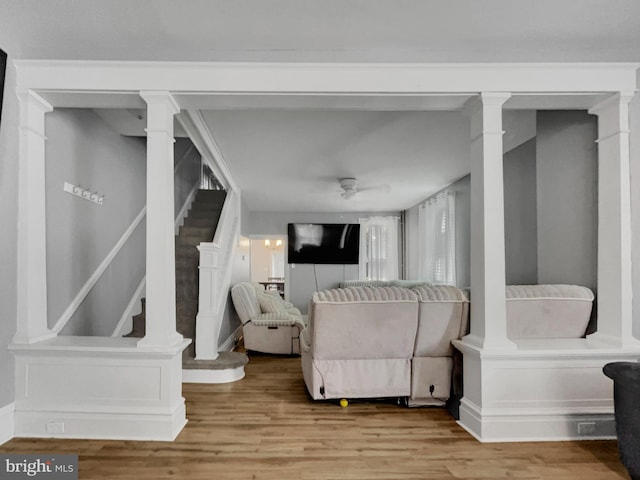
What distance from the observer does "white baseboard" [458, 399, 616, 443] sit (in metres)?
Answer: 2.53

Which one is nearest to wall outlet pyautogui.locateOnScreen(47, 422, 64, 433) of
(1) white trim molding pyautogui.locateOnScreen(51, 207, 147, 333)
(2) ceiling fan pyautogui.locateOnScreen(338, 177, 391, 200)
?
(1) white trim molding pyautogui.locateOnScreen(51, 207, 147, 333)

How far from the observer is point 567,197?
3256 mm

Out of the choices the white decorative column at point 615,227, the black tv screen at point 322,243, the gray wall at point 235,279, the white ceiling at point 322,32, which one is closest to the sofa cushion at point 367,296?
the white decorative column at point 615,227

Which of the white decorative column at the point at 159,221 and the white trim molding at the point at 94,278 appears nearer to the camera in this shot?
the white decorative column at the point at 159,221

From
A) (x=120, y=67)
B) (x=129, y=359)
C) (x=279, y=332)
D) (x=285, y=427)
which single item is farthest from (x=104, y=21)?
(x=279, y=332)

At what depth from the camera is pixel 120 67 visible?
8.46 feet

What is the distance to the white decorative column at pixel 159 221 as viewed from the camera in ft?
8.46

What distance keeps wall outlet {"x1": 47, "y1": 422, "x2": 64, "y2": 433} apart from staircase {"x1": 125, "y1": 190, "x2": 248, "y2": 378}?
132 cm

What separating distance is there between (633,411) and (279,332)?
389 centimetres

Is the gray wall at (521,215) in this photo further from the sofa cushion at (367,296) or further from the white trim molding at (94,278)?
the white trim molding at (94,278)

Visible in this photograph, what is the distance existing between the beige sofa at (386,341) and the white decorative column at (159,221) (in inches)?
44.1

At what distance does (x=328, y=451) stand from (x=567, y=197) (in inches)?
109

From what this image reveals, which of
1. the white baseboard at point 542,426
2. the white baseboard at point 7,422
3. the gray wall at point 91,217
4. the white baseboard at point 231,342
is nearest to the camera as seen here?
the white baseboard at point 7,422

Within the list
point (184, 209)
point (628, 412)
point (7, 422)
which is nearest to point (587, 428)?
point (628, 412)
